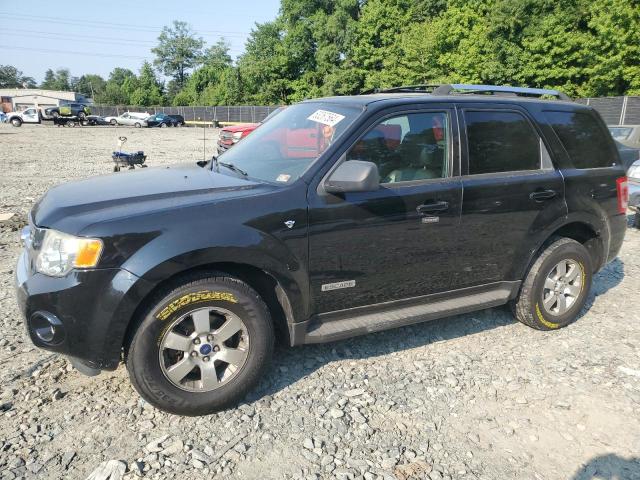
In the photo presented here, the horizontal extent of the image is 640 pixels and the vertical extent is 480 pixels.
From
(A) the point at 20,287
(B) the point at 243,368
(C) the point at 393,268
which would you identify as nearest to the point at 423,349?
(C) the point at 393,268

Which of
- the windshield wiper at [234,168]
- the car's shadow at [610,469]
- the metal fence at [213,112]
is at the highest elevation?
the metal fence at [213,112]

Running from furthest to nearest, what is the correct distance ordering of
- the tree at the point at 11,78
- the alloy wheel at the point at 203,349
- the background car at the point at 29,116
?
the tree at the point at 11,78 → the background car at the point at 29,116 → the alloy wheel at the point at 203,349

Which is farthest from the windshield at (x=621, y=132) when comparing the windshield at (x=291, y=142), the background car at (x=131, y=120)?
the background car at (x=131, y=120)

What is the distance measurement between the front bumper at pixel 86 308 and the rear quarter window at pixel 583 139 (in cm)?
360

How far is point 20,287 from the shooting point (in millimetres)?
2764

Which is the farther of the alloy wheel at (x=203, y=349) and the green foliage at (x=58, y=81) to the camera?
the green foliage at (x=58, y=81)

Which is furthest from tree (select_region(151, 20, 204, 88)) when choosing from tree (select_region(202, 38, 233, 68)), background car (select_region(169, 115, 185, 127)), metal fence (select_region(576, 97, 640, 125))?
metal fence (select_region(576, 97, 640, 125))

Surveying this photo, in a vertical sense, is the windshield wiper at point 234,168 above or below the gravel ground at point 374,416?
above

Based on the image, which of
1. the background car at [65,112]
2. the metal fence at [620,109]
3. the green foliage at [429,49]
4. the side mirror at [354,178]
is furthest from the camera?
the background car at [65,112]

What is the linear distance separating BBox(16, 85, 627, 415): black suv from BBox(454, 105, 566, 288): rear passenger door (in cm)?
1

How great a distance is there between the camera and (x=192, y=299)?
9.14 feet

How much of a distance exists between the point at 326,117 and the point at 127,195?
1.52m

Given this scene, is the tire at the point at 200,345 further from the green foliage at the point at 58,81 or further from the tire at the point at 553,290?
the green foliage at the point at 58,81

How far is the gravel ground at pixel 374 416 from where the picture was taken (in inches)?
102
